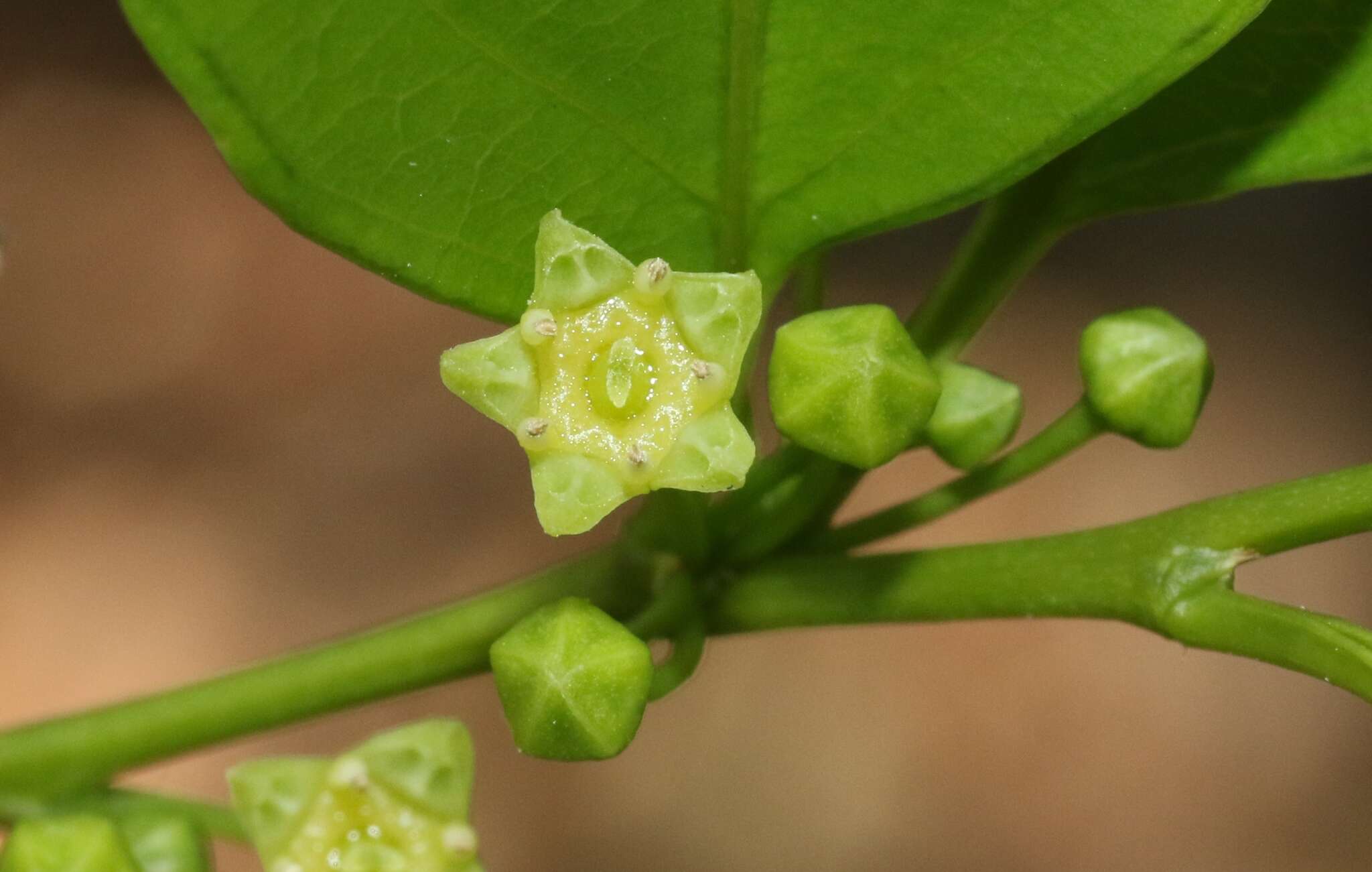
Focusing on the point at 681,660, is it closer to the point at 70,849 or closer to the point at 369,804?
the point at 369,804

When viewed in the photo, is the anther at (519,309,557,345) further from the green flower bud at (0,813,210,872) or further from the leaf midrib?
the green flower bud at (0,813,210,872)

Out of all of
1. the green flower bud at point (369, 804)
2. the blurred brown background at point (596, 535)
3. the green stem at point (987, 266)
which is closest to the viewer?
the green flower bud at point (369, 804)

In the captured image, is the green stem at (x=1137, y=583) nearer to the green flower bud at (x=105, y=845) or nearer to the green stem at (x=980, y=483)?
the green stem at (x=980, y=483)

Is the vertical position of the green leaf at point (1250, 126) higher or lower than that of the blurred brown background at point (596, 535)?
lower

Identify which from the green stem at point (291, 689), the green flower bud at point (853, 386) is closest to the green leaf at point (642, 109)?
the green flower bud at point (853, 386)

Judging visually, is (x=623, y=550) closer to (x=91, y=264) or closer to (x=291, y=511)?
(x=291, y=511)

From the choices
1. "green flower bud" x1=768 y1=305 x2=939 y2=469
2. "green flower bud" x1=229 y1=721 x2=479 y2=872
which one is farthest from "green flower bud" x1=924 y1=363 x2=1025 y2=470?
"green flower bud" x1=229 y1=721 x2=479 y2=872
